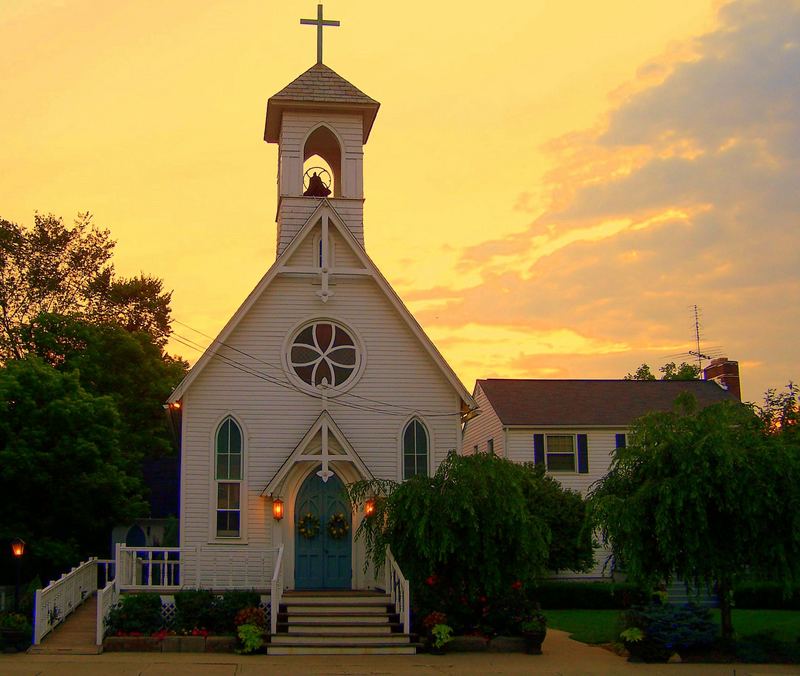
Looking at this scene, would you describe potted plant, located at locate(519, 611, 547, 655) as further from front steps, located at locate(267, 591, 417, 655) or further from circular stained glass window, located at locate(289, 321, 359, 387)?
circular stained glass window, located at locate(289, 321, 359, 387)

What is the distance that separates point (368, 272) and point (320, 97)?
16.7 feet

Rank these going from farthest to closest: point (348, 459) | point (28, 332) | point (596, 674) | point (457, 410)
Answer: point (28, 332)
point (457, 410)
point (348, 459)
point (596, 674)

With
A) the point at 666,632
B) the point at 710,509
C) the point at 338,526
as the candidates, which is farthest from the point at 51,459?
the point at 710,509

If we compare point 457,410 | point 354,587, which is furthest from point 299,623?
point 457,410

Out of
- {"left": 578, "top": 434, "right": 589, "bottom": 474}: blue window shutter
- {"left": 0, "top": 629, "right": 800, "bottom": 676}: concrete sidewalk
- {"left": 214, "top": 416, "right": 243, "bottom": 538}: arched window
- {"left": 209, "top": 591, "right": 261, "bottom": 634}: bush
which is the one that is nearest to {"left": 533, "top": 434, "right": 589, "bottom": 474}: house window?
{"left": 578, "top": 434, "right": 589, "bottom": 474}: blue window shutter

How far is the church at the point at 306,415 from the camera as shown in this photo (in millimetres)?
21625

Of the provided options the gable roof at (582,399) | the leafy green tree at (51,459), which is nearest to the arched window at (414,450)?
the leafy green tree at (51,459)

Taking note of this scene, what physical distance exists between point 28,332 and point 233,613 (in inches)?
736

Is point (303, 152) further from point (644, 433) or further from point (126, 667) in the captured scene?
point (126, 667)

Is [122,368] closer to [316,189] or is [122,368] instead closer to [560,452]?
[316,189]

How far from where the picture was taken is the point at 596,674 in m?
16.5

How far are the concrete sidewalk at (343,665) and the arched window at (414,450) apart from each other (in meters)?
5.09

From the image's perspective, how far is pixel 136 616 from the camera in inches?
763

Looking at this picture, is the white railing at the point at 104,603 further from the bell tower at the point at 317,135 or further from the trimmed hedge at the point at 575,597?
the trimmed hedge at the point at 575,597
